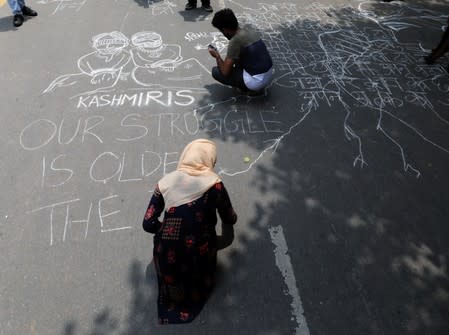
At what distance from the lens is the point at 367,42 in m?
5.55

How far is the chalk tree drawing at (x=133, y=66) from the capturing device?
4.41m

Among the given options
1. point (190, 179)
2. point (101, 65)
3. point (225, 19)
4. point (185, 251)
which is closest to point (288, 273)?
point (185, 251)

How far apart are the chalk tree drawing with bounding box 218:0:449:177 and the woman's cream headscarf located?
155cm

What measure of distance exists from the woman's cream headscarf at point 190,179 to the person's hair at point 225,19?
2.05 metres

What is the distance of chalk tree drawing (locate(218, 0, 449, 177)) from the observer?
13.1 feet

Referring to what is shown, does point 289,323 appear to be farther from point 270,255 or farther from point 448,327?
point 448,327

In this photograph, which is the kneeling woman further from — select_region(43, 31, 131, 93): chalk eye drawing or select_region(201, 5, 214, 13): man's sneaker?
select_region(201, 5, 214, 13): man's sneaker

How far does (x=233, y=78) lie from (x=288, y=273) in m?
2.63

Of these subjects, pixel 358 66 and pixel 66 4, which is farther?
pixel 66 4

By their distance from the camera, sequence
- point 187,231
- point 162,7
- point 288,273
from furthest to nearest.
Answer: point 162,7 < point 288,273 < point 187,231

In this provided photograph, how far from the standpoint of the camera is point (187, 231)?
2.06 metres

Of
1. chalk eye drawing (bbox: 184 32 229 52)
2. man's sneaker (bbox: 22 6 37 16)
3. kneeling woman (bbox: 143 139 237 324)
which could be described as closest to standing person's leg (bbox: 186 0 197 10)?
chalk eye drawing (bbox: 184 32 229 52)

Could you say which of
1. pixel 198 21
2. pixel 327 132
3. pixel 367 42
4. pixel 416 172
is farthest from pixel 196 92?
pixel 367 42

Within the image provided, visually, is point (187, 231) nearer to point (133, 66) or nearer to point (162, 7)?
point (133, 66)
